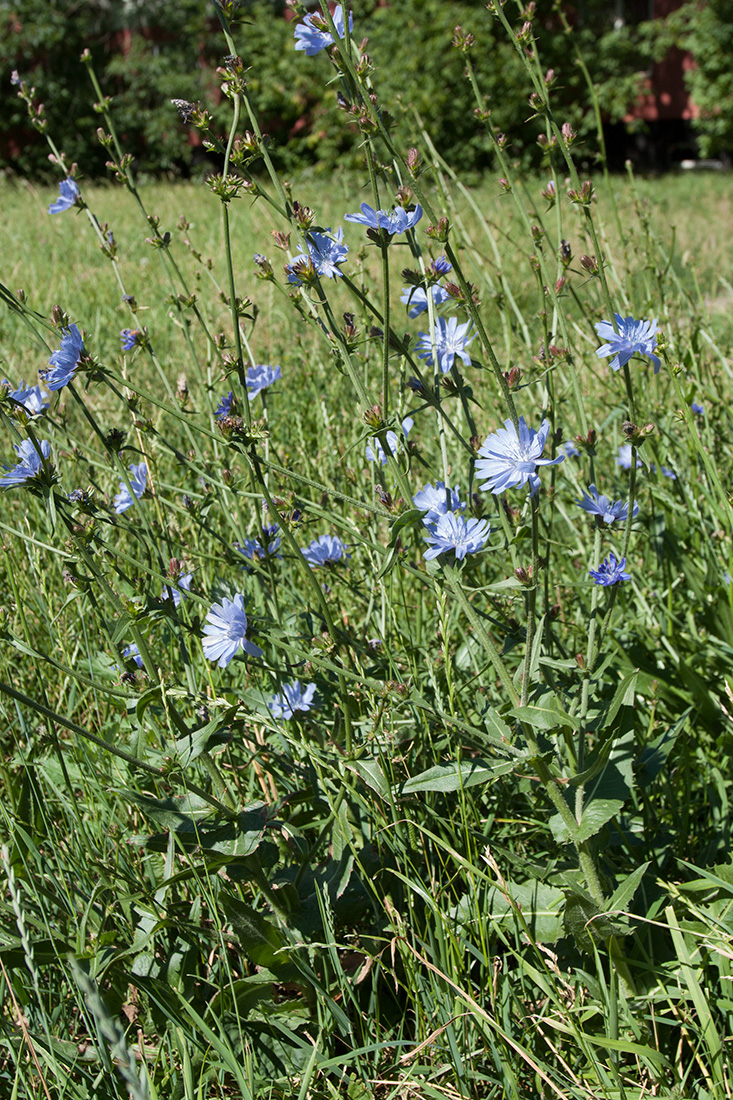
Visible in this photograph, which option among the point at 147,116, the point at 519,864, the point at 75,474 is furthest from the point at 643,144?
the point at 519,864

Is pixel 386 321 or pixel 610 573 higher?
pixel 386 321

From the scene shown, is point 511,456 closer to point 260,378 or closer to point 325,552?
point 325,552

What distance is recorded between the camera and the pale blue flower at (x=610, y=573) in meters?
1.26

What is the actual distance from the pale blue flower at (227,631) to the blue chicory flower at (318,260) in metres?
0.47

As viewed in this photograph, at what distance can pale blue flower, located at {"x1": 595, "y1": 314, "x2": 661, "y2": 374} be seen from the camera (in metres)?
1.20

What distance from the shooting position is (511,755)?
1.25m

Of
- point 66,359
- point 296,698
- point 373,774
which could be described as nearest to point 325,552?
point 296,698

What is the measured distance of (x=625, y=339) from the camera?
3.99 ft

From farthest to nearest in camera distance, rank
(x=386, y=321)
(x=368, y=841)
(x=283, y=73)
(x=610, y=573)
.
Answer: (x=283, y=73) < (x=368, y=841) < (x=610, y=573) < (x=386, y=321)

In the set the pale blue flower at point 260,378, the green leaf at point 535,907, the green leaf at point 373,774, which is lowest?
the green leaf at point 535,907

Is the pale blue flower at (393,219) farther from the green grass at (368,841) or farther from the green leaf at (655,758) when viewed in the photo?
the green leaf at (655,758)

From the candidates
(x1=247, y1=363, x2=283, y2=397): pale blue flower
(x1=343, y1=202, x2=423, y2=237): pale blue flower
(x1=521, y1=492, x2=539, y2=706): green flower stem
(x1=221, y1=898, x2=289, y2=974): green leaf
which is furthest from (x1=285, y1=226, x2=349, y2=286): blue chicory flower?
(x1=221, y1=898, x2=289, y2=974): green leaf

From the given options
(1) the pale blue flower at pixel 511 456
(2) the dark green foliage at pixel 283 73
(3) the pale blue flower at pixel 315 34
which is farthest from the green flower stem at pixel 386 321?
(2) the dark green foliage at pixel 283 73

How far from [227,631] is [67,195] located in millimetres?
1150
